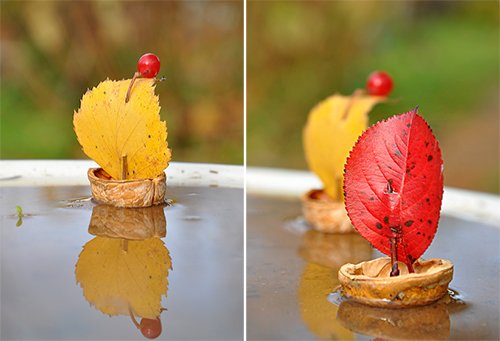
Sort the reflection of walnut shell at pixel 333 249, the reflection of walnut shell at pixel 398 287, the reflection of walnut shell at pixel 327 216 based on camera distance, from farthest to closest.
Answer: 1. the reflection of walnut shell at pixel 327 216
2. the reflection of walnut shell at pixel 333 249
3. the reflection of walnut shell at pixel 398 287

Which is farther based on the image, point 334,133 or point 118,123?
point 334,133

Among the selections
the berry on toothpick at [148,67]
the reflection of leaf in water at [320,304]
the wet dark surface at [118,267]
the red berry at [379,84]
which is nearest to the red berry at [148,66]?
the berry on toothpick at [148,67]

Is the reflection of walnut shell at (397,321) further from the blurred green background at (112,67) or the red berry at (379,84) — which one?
the red berry at (379,84)

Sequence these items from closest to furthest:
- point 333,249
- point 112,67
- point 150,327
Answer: point 150,327, point 112,67, point 333,249

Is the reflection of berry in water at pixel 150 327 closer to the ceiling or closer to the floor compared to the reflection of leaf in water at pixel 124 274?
closer to the floor

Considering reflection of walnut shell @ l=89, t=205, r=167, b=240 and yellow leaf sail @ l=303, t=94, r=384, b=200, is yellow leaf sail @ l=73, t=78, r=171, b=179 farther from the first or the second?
yellow leaf sail @ l=303, t=94, r=384, b=200

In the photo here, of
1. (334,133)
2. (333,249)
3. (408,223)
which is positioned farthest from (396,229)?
(334,133)

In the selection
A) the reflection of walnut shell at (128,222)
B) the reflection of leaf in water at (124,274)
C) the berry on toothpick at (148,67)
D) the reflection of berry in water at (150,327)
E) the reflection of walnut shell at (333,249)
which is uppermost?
the berry on toothpick at (148,67)

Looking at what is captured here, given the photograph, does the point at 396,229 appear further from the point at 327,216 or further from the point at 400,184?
the point at 327,216

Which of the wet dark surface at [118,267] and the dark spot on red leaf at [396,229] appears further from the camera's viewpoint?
the dark spot on red leaf at [396,229]
